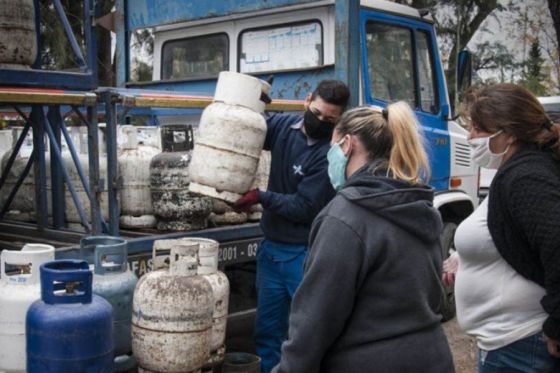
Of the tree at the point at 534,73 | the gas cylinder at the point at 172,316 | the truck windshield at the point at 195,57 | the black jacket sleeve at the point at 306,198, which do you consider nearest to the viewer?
the gas cylinder at the point at 172,316

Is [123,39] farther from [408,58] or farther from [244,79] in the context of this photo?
[244,79]

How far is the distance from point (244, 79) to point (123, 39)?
332cm

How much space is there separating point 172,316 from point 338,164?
4.58 feet

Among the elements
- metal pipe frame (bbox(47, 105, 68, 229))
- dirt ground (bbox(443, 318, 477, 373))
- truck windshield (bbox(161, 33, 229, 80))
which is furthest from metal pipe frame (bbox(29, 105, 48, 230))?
dirt ground (bbox(443, 318, 477, 373))

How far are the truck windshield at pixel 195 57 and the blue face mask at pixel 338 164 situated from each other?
3845 mm

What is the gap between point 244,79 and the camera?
12.5 ft

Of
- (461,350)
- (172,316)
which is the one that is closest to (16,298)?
(172,316)

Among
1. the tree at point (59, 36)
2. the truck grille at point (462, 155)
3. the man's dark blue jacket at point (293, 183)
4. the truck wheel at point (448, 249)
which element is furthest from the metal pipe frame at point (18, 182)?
the tree at point (59, 36)

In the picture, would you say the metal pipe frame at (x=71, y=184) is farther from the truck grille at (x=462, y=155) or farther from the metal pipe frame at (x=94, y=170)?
the truck grille at (x=462, y=155)

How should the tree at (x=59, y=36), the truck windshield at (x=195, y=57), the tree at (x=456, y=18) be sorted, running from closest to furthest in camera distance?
the truck windshield at (x=195, y=57), the tree at (x=59, y=36), the tree at (x=456, y=18)

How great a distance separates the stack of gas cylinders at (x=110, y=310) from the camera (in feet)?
9.45

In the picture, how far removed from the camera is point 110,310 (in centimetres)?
303

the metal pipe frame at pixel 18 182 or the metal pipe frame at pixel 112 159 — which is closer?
the metal pipe frame at pixel 112 159

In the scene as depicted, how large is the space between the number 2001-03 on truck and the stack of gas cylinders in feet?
7.03
